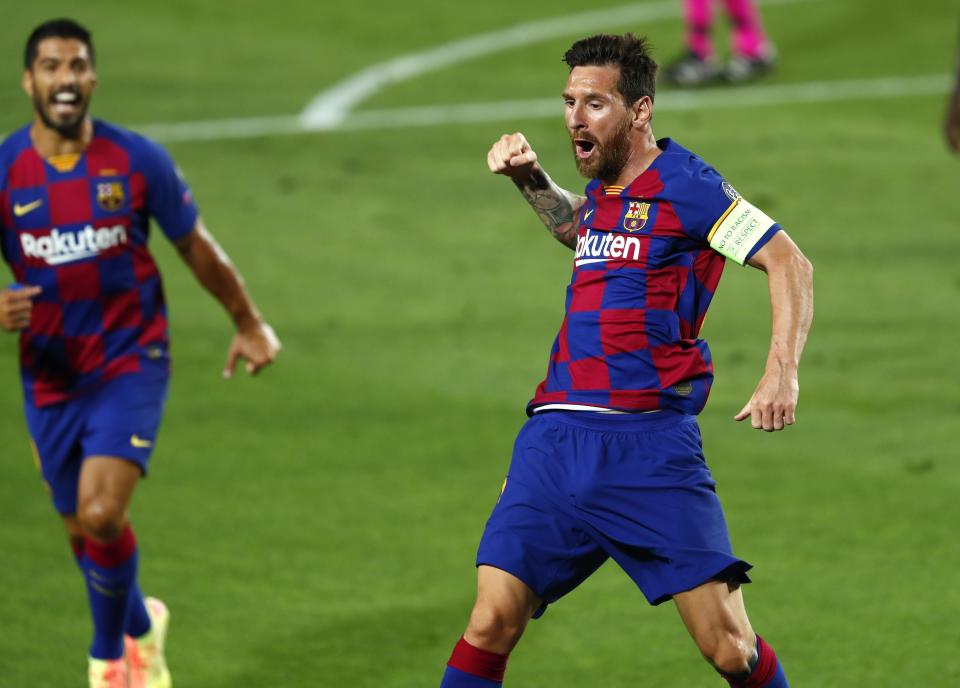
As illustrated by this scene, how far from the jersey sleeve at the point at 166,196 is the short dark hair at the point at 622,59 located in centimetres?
189

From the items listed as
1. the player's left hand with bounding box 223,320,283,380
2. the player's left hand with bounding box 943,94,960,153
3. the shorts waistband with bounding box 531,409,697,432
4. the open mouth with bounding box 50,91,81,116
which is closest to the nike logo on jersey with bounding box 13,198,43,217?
the open mouth with bounding box 50,91,81,116

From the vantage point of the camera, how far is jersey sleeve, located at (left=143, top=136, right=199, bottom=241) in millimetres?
6812

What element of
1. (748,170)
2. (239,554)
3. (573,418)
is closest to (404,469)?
(239,554)

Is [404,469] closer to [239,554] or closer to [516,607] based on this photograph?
[239,554]

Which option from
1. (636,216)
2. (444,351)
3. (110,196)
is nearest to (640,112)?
(636,216)

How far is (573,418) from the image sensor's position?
18.4 feet

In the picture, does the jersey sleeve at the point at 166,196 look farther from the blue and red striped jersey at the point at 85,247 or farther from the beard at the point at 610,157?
the beard at the point at 610,157

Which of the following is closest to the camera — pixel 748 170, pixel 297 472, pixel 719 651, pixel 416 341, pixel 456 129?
pixel 719 651

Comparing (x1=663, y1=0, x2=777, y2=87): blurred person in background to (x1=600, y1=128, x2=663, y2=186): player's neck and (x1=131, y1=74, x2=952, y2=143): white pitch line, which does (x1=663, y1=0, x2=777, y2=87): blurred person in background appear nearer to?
(x1=131, y1=74, x2=952, y2=143): white pitch line

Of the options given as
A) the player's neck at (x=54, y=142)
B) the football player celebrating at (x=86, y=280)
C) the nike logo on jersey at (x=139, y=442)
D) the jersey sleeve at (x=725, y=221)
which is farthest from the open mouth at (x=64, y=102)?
the jersey sleeve at (x=725, y=221)

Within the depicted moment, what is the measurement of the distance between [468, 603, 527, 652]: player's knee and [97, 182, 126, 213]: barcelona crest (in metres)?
2.33

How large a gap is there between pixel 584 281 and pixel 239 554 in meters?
3.46

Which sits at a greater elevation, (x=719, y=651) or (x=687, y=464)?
(x=687, y=464)

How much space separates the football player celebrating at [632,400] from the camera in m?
5.40
